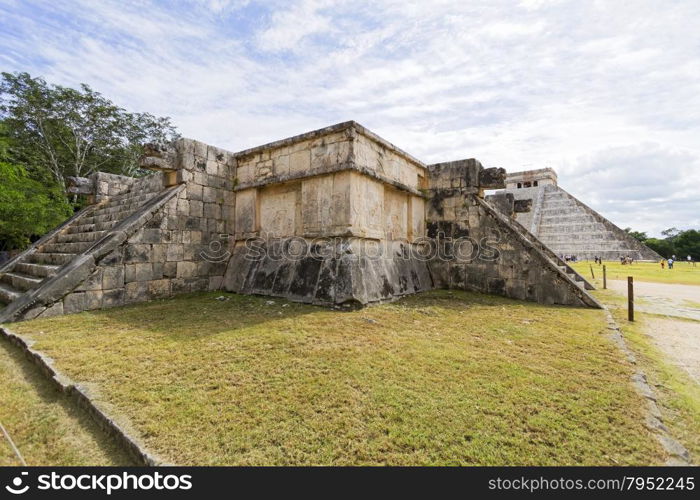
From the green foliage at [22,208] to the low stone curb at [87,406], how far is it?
457 inches

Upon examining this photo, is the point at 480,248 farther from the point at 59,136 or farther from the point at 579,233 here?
the point at 579,233

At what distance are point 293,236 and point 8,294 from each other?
16.0ft

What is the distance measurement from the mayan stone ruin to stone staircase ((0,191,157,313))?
45mm

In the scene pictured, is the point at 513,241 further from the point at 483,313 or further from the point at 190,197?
the point at 190,197

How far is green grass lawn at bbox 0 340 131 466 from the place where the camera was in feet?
5.96

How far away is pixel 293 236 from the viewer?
6.37 metres

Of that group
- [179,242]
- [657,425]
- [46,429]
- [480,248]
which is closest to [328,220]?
[179,242]

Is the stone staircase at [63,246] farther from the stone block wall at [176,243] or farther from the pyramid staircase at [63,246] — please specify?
the stone block wall at [176,243]

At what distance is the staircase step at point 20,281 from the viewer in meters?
5.30

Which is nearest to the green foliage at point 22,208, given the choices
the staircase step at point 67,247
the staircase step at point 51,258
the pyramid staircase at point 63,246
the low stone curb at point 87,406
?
the pyramid staircase at point 63,246

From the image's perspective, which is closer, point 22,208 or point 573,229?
point 22,208

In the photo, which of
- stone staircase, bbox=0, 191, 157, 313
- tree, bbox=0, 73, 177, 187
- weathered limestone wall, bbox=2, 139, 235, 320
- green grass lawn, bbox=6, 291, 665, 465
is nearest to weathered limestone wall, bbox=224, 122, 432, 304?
weathered limestone wall, bbox=2, 139, 235, 320

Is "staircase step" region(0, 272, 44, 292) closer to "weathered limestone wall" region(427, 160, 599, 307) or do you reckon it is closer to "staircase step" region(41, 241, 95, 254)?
"staircase step" region(41, 241, 95, 254)
